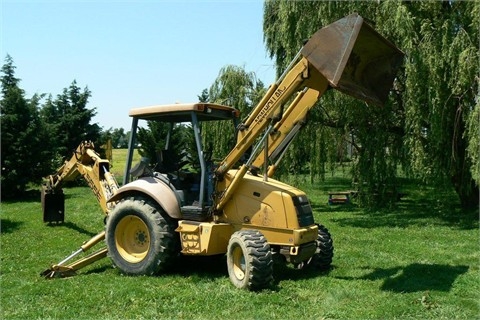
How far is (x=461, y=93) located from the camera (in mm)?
11391

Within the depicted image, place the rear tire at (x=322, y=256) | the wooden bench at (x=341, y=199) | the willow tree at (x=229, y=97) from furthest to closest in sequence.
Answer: the wooden bench at (x=341, y=199) → the willow tree at (x=229, y=97) → the rear tire at (x=322, y=256)

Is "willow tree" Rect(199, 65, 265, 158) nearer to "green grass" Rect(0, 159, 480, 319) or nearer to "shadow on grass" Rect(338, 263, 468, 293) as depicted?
"green grass" Rect(0, 159, 480, 319)

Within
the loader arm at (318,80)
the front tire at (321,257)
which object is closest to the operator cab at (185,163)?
the loader arm at (318,80)

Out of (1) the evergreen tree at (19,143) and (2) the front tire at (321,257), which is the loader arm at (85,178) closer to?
(2) the front tire at (321,257)

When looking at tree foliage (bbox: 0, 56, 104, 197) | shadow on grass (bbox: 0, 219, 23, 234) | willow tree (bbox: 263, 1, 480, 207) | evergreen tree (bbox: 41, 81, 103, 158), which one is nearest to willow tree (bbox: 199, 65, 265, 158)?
willow tree (bbox: 263, 1, 480, 207)

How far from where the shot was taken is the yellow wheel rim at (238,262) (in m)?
6.29

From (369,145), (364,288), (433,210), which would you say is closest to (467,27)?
(369,145)

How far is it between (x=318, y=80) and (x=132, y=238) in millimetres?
3502

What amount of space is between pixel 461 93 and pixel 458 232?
3.13 metres

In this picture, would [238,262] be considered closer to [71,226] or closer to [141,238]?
[141,238]

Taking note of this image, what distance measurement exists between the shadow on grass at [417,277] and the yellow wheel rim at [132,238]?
2.87m

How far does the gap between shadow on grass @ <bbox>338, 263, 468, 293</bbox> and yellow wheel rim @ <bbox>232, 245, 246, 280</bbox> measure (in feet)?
Result: 4.83

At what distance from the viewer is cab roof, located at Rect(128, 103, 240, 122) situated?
695 centimetres

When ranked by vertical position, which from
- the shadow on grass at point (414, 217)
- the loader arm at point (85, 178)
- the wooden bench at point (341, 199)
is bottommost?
the shadow on grass at point (414, 217)
